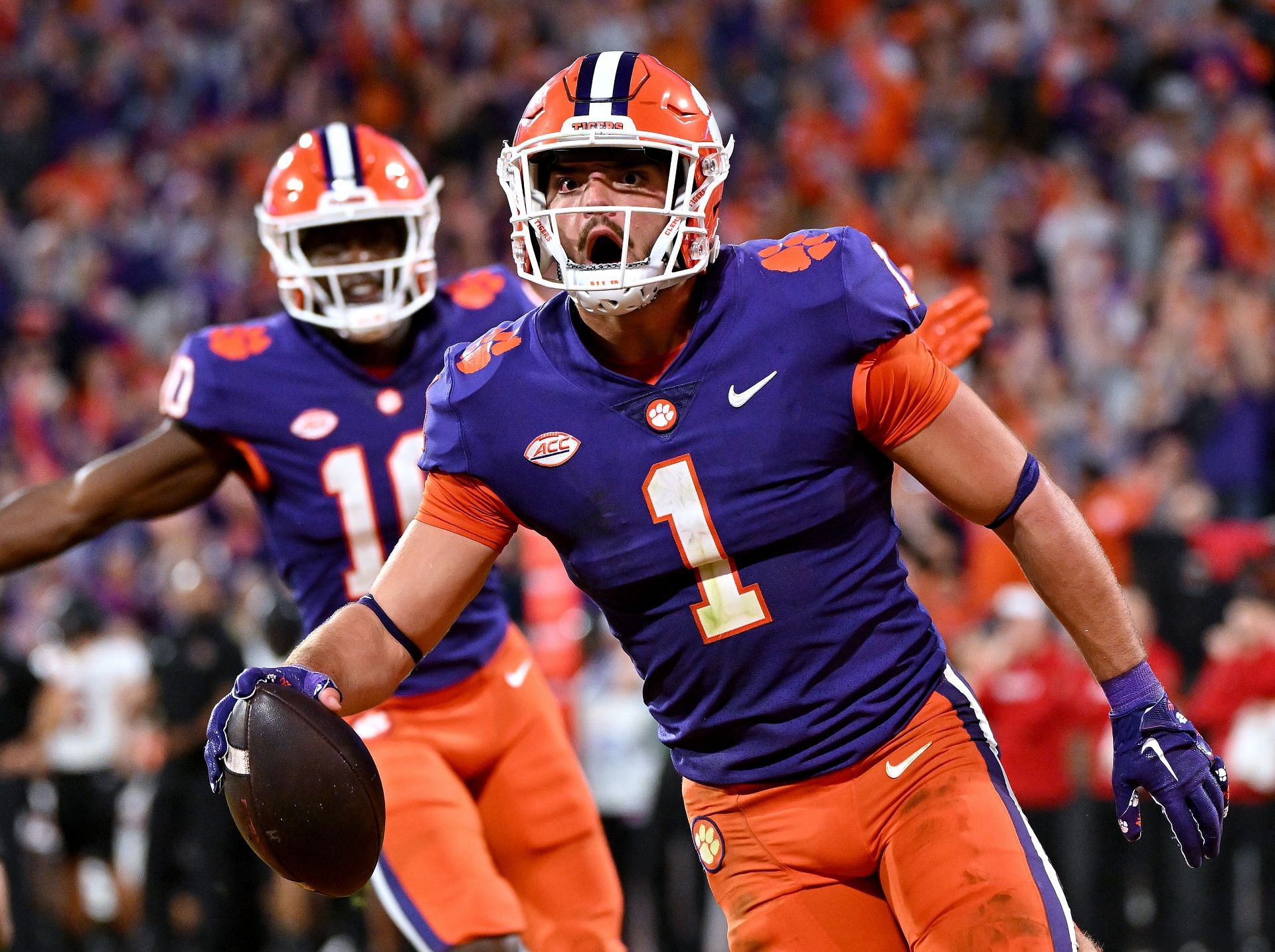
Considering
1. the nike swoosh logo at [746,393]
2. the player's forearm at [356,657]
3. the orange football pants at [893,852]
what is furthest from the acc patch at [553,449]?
the orange football pants at [893,852]

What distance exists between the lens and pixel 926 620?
9.29 feet

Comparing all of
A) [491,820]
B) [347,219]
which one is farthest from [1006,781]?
[347,219]

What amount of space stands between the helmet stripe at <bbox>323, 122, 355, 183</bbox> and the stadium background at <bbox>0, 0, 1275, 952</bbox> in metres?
2.17

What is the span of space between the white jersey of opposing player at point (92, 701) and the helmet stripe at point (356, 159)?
478 centimetres

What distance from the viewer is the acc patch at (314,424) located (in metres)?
3.72

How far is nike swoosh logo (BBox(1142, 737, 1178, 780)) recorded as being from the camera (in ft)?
8.55

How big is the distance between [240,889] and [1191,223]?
217 inches

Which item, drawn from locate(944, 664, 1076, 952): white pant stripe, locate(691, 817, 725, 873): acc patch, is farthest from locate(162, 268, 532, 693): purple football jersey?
locate(944, 664, 1076, 952): white pant stripe

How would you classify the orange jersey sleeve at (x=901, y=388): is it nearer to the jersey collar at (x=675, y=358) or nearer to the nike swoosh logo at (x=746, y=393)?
the nike swoosh logo at (x=746, y=393)

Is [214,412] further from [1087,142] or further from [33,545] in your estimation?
[1087,142]

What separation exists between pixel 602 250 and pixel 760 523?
1.63 ft

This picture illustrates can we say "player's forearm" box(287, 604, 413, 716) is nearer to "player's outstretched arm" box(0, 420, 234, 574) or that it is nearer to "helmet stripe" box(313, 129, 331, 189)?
"player's outstretched arm" box(0, 420, 234, 574)

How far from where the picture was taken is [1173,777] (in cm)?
260

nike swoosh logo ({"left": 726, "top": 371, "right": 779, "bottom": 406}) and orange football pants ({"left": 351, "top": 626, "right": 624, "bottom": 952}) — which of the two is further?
orange football pants ({"left": 351, "top": 626, "right": 624, "bottom": 952})
